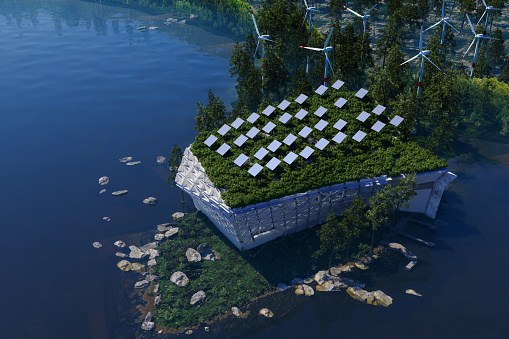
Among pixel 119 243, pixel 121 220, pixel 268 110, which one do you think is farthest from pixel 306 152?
pixel 121 220

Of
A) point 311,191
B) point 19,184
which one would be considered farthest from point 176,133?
point 311,191

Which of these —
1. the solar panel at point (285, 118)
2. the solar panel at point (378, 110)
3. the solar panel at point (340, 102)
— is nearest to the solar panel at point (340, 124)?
the solar panel at point (340, 102)

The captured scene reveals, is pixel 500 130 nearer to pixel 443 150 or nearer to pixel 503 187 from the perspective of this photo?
pixel 443 150

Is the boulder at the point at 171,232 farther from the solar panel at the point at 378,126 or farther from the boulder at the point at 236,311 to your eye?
the solar panel at the point at 378,126

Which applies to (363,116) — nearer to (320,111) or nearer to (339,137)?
(339,137)

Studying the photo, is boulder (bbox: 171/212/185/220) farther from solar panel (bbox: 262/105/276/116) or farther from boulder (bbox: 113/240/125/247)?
solar panel (bbox: 262/105/276/116)

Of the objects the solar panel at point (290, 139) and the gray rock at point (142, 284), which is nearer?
the gray rock at point (142, 284)

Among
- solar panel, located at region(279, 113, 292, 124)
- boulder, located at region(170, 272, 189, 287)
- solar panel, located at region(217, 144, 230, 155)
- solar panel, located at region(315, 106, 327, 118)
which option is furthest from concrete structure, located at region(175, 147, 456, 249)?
solar panel, located at region(315, 106, 327, 118)
